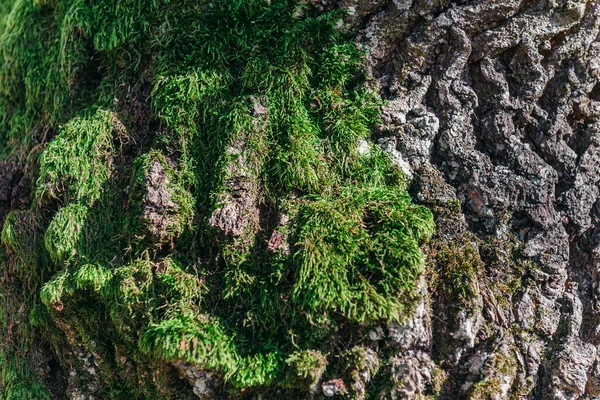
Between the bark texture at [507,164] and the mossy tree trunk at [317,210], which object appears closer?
the mossy tree trunk at [317,210]

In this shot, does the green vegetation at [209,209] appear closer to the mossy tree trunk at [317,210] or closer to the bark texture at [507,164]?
the mossy tree trunk at [317,210]

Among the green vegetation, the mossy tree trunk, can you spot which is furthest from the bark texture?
the green vegetation

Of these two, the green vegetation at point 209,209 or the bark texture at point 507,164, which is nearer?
the green vegetation at point 209,209

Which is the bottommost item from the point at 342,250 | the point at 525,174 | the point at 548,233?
the point at 342,250

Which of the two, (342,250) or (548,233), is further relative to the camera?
(548,233)

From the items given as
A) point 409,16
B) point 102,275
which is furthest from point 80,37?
point 409,16

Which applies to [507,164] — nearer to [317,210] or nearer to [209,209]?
[317,210]

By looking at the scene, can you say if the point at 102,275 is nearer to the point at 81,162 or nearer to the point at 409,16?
the point at 81,162

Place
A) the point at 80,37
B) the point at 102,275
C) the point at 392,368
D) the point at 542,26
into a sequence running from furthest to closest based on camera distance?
the point at 80,37 < the point at 542,26 < the point at 102,275 < the point at 392,368

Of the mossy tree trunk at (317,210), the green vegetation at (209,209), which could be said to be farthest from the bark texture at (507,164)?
the green vegetation at (209,209)
